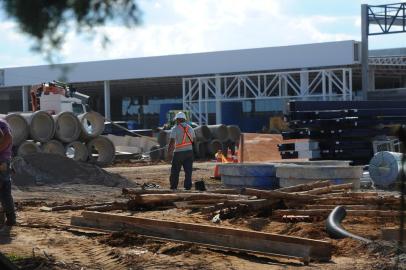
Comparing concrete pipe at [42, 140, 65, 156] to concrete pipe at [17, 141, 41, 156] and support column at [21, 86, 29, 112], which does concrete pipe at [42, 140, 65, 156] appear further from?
support column at [21, 86, 29, 112]

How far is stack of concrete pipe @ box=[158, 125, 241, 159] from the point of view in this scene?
34281 mm

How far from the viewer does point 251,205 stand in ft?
36.2

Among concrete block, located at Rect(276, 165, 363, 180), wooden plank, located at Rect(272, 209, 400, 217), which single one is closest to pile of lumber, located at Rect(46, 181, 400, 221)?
wooden plank, located at Rect(272, 209, 400, 217)

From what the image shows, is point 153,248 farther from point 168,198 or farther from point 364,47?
point 364,47

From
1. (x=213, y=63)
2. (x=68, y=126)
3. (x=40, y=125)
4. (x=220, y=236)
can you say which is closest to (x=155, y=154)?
(x=68, y=126)

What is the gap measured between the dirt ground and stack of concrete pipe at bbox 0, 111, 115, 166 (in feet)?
45.2

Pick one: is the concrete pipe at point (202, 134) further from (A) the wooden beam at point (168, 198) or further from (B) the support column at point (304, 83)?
(A) the wooden beam at point (168, 198)

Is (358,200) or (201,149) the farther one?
(201,149)

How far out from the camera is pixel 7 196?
35.0 feet

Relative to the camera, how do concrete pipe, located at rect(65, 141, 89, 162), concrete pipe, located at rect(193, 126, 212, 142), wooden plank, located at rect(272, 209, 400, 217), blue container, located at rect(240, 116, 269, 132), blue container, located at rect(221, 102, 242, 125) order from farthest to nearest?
blue container, located at rect(240, 116, 269, 132), blue container, located at rect(221, 102, 242, 125), concrete pipe, located at rect(193, 126, 212, 142), concrete pipe, located at rect(65, 141, 89, 162), wooden plank, located at rect(272, 209, 400, 217)

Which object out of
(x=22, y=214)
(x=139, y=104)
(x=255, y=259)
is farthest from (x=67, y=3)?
(x=139, y=104)

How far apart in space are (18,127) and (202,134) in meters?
10.8

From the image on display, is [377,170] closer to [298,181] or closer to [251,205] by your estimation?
[298,181]

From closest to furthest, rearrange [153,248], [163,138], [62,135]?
1. [153,248]
2. [62,135]
3. [163,138]
